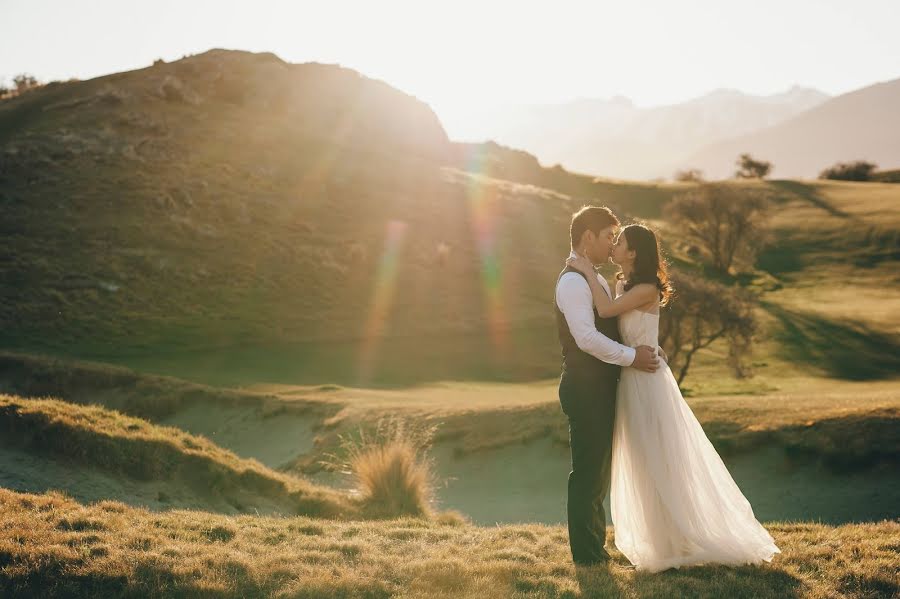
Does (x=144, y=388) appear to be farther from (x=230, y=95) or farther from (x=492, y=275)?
(x=230, y=95)

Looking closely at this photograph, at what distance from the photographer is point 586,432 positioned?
745 centimetres

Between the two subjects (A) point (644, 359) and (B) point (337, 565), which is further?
(A) point (644, 359)

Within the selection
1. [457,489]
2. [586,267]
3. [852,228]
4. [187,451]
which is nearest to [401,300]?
[457,489]

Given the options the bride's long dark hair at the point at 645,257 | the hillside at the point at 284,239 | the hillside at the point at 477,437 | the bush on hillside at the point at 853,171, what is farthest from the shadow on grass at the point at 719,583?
the bush on hillside at the point at 853,171

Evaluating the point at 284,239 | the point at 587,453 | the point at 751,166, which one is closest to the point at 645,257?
the point at 587,453

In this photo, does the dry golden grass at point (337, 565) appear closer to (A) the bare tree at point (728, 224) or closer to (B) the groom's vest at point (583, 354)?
(B) the groom's vest at point (583, 354)

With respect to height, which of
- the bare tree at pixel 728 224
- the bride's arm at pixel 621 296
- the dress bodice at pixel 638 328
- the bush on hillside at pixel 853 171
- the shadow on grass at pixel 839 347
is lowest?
the shadow on grass at pixel 839 347

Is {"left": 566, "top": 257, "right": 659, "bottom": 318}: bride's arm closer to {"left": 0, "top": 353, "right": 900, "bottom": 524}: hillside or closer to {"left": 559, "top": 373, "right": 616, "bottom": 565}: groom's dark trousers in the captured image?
{"left": 559, "top": 373, "right": 616, "bottom": 565}: groom's dark trousers

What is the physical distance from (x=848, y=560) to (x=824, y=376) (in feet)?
107

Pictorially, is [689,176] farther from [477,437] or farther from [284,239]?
[477,437]

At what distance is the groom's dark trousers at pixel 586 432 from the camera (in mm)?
7480

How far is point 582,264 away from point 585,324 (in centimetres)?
62

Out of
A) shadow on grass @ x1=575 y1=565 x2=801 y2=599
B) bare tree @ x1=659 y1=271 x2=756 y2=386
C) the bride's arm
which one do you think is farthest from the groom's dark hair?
bare tree @ x1=659 y1=271 x2=756 y2=386

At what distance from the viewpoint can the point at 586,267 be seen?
7.44 m
